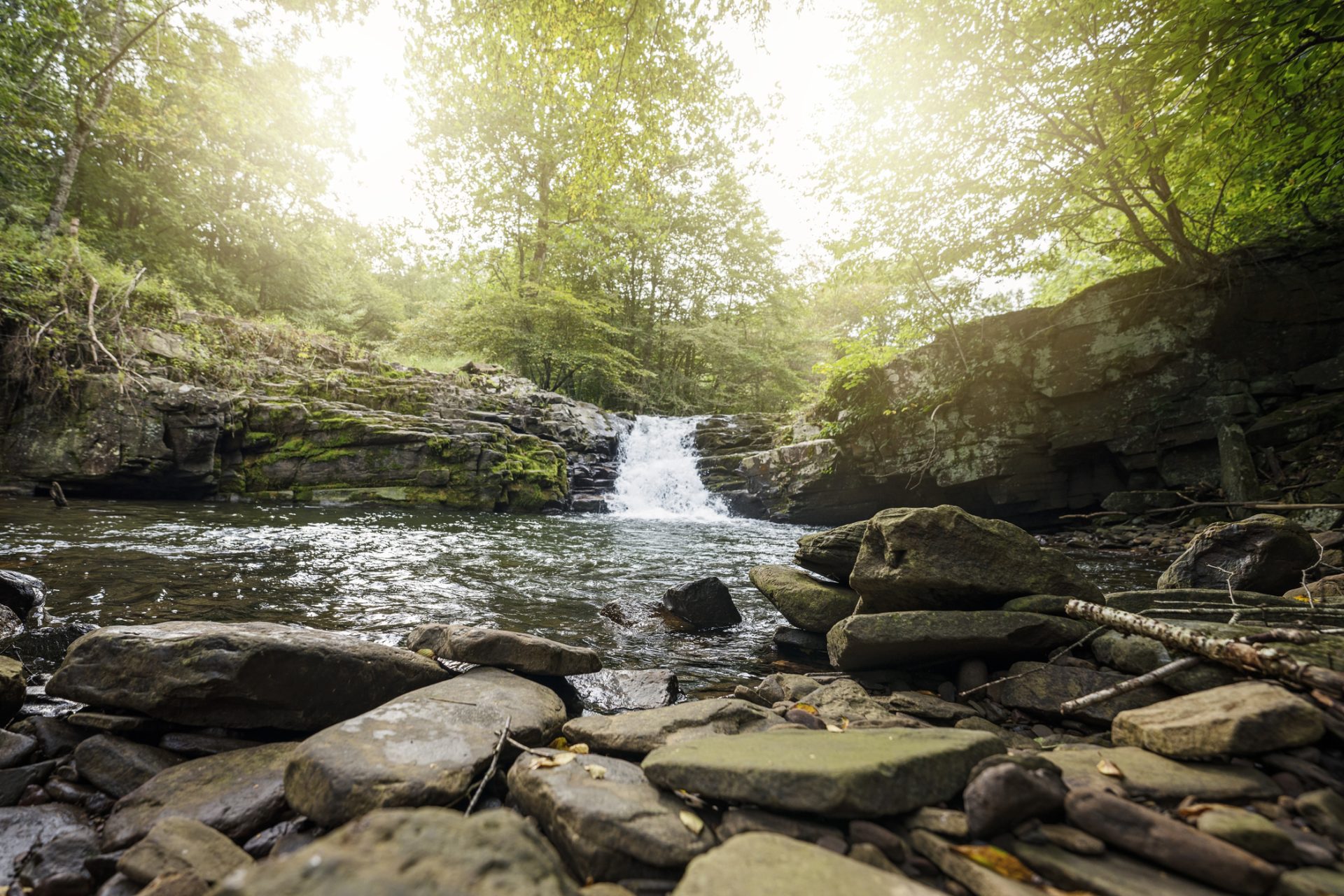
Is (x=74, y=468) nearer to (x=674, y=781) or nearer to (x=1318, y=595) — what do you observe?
(x=674, y=781)

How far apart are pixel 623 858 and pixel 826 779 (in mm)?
724

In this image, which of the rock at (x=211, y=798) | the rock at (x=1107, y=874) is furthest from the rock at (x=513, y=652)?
the rock at (x=1107, y=874)

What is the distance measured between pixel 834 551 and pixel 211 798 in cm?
467

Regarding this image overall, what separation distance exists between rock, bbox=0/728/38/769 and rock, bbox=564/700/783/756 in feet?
8.35

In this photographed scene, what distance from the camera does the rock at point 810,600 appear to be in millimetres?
4715

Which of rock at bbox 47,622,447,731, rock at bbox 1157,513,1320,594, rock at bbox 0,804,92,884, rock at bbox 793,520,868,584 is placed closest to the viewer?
rock at bbox 0,804,92,884

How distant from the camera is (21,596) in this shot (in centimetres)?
415

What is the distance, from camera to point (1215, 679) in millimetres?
2541

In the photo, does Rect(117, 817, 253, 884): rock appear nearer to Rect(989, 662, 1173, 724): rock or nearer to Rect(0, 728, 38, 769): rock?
Rect(0, 728, 38, 769): rock

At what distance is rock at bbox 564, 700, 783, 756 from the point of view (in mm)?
2496

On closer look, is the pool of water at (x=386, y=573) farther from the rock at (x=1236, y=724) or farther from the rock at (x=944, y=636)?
the rock at (x=1236, y=724)

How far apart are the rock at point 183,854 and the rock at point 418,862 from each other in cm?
88

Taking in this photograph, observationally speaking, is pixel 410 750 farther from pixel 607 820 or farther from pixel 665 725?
pixel 665 725

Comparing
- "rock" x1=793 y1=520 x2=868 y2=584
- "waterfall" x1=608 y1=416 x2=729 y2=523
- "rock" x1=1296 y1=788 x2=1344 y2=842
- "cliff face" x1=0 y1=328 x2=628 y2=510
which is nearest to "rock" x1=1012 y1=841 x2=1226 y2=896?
"rock" x1=1296 y1=788 x2=1344 y2=842
